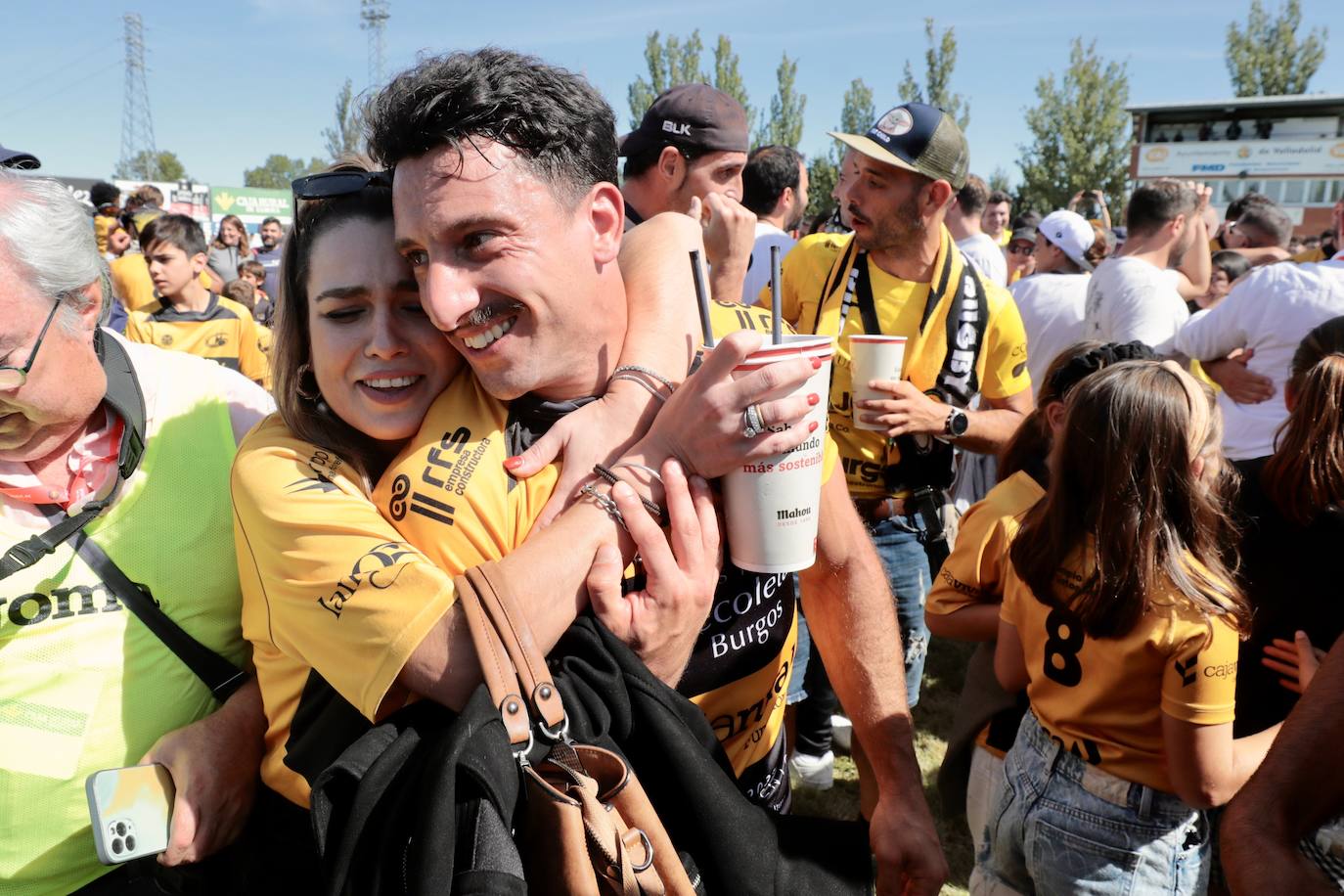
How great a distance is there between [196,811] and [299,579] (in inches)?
26.1

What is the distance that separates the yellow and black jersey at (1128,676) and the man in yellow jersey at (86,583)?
2.01 m

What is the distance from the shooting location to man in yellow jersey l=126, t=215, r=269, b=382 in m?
5.63

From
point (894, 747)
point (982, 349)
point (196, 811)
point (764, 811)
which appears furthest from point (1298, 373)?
point (196, 811)

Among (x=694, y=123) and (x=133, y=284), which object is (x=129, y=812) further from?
(x=133, y=284)

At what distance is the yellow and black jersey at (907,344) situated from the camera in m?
3.66

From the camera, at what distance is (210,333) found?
225 inches

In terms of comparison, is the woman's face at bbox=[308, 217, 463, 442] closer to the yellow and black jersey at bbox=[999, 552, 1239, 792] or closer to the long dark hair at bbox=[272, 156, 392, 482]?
the long dark hair at bbox=[272, 156, 392, 482]

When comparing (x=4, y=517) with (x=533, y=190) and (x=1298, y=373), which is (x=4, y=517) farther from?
(x=1298, y=373)

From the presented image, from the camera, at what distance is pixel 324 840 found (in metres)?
1.17

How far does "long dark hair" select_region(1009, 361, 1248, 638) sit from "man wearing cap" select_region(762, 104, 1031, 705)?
1.27 metres

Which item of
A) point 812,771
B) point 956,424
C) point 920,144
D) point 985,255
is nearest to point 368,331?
point 956,424

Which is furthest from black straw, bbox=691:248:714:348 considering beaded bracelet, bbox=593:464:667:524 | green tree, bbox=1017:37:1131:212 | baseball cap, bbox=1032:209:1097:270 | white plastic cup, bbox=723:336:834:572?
green tree, bbox=1017:37:1131:212

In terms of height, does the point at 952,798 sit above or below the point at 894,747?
below

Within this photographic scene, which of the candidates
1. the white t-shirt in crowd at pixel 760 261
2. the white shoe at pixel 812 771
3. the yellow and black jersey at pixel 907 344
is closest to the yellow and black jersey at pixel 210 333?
the white t-shirt in crowd at pixel 760 261
